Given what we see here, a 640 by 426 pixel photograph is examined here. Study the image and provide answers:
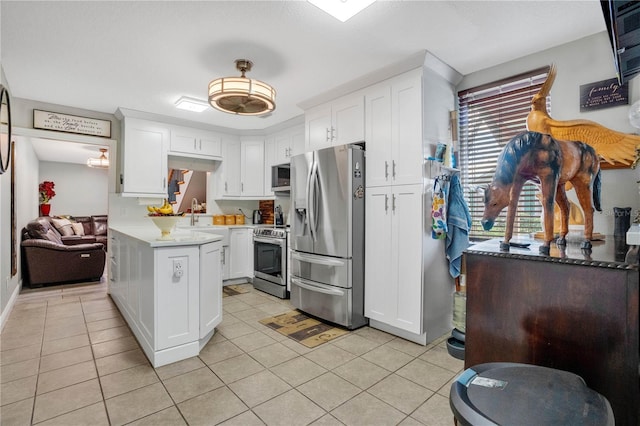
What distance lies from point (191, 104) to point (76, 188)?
6836 millimetres

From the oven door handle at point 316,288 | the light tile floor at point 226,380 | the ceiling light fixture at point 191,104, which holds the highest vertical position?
the ceiling light fixture at point 191,104

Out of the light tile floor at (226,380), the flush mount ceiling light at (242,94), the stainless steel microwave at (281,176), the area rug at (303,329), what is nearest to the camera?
the light tile floor at (226,380)

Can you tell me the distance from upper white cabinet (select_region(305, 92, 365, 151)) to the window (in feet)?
3.24

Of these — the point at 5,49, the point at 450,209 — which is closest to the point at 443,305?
the point at 450,209

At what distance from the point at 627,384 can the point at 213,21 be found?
2.74 meters

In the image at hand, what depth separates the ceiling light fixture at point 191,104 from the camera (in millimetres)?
3688

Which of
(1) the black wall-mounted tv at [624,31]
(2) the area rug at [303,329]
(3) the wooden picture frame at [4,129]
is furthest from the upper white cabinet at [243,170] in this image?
(1) the black wall-mounted tv at [624,31]

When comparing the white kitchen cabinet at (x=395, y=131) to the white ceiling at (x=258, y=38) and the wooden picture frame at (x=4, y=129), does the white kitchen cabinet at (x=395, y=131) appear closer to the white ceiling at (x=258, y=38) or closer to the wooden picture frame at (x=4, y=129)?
the white ceiling at (x=258, y=38)

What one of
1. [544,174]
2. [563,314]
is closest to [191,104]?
[544,174]

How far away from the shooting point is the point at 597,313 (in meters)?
0.94

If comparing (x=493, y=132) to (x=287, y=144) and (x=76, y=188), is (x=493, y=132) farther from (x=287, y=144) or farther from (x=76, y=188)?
(x=76, y=188)

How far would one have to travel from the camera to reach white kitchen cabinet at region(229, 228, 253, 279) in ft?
16.0

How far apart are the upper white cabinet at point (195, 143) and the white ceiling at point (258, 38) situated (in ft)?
4.26

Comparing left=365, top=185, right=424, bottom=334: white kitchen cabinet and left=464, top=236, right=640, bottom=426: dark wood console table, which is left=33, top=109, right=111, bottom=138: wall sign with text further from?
left=464, top=236, right=640, bottom=426: dark wood console table
